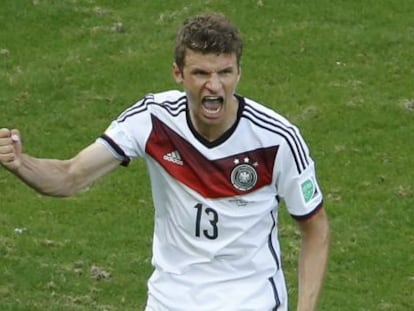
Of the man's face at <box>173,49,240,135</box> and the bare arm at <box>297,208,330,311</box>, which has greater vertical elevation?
the man's face at <box>173,49,240,135</box>

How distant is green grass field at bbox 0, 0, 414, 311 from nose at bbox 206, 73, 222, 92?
14.4ft

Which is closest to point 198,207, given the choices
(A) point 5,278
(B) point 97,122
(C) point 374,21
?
(A) point 5,278

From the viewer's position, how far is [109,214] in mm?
12906

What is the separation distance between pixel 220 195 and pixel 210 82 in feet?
2.05

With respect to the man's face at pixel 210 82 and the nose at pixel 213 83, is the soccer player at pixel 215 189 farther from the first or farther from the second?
the nose at pixel 213 83

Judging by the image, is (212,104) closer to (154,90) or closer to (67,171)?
(67,171)

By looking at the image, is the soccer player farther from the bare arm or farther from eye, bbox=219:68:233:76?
eye, bbox=219:68:233:76

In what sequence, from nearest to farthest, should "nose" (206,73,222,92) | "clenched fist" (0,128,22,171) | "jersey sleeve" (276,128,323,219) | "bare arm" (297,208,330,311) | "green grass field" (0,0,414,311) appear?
"nose" (206,73,222,92)
"clenched fist" (0,128,22,171)
"jersey sleeve" (276,128,323,219)
"bare arm" (297,208,330,311)
"green grass field" (0,0,414,311)

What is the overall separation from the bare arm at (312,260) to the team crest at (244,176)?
1.06 feet

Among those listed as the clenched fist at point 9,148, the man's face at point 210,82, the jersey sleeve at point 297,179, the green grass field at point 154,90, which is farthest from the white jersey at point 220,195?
the green grass field at point 154,90

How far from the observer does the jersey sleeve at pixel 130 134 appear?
6.69 m

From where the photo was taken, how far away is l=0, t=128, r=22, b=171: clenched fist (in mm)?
6371

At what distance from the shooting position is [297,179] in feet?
21.6

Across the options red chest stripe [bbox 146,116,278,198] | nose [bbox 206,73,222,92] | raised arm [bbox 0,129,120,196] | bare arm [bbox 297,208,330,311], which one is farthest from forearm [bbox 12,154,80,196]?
bare arm [bbox 297,208,330,311]
